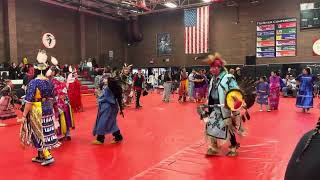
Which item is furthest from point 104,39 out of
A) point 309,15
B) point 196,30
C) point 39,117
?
point 39,117

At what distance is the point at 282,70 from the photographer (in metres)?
18.3

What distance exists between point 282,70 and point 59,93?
49.7ft

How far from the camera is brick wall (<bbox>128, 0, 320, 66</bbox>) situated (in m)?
18.4

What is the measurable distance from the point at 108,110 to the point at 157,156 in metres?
1.28

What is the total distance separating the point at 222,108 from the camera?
15.0ft

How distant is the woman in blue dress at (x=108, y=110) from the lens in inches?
219

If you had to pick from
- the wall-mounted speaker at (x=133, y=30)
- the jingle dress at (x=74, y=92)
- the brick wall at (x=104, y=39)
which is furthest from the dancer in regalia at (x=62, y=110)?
the wall-mounted speaker at (x=133, y=30)

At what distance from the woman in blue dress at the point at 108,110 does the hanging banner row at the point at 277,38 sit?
601 inches

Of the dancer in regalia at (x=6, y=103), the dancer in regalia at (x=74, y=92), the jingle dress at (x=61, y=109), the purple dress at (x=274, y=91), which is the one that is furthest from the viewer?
the purple dress at (x=274, y=91)

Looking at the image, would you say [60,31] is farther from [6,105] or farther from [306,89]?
[306,89]

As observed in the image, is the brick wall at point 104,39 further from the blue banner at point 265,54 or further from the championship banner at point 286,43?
the championship banner at point 286,43

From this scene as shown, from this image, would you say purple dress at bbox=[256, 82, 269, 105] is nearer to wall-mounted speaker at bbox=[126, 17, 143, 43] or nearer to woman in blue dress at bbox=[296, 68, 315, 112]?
woman in blue dress at bbox=[296, 68, 315, 112]

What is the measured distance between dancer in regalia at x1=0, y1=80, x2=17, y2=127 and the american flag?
14.1m

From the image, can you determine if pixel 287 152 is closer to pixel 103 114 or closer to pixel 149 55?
pixel 103 114
